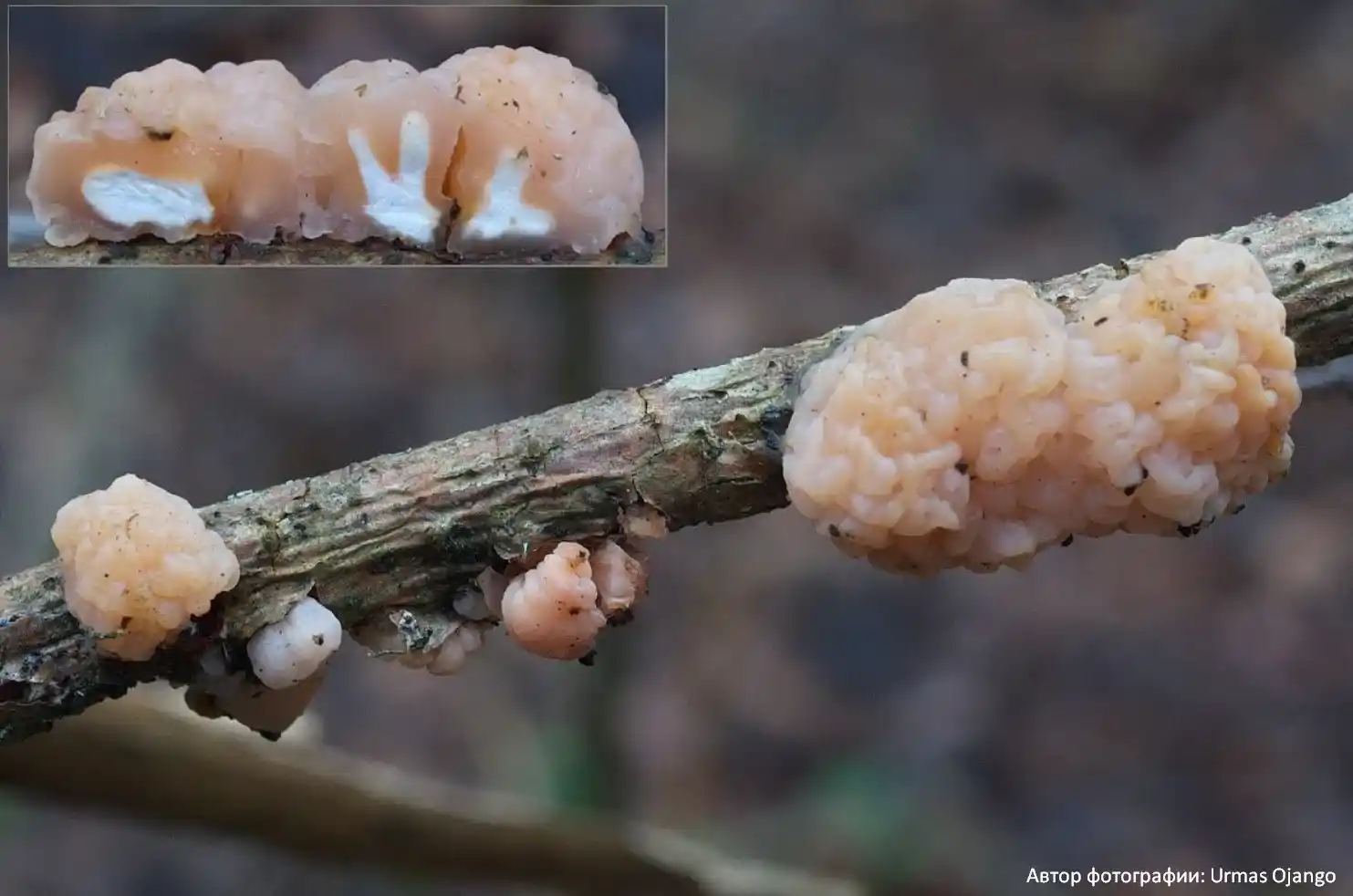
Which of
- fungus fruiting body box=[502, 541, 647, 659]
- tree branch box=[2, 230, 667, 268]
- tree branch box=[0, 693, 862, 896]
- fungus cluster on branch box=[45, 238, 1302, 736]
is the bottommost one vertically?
tree branch box=[0, 693, 862, 896]

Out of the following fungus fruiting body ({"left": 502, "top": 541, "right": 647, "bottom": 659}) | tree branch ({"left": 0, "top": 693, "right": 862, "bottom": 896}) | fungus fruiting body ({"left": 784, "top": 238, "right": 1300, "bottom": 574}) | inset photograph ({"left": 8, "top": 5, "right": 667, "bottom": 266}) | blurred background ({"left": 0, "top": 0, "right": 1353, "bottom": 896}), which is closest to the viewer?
fungus fruiting body ({"left": 784, "top": 238, "right": 1300, "bottom": 574})

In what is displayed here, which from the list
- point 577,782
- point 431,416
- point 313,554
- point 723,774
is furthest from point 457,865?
point 313,554

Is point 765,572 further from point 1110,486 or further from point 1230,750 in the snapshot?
point 1110,486

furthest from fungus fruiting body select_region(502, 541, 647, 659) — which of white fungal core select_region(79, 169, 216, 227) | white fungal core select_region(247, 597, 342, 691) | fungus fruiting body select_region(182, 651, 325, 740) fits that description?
white fungal core select_region(79, 169, 216, 227)

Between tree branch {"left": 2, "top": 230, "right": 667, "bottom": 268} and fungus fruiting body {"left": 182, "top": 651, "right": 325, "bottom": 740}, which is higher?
tree branch {"left": 2, "top": 230, "right": 667, "bottom": 268}

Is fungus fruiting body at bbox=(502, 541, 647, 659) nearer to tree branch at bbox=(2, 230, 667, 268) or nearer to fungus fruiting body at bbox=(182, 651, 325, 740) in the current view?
fungus fruiting body at bbox=(182, 651, 325, 740)

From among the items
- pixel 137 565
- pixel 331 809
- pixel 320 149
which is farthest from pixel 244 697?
pixel 331 809

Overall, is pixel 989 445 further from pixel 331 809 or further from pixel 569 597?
pixel 331 809

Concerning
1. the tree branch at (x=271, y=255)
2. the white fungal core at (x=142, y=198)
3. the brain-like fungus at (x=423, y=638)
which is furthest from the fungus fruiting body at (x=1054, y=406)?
the white fungal core at (x=142, y=198)
